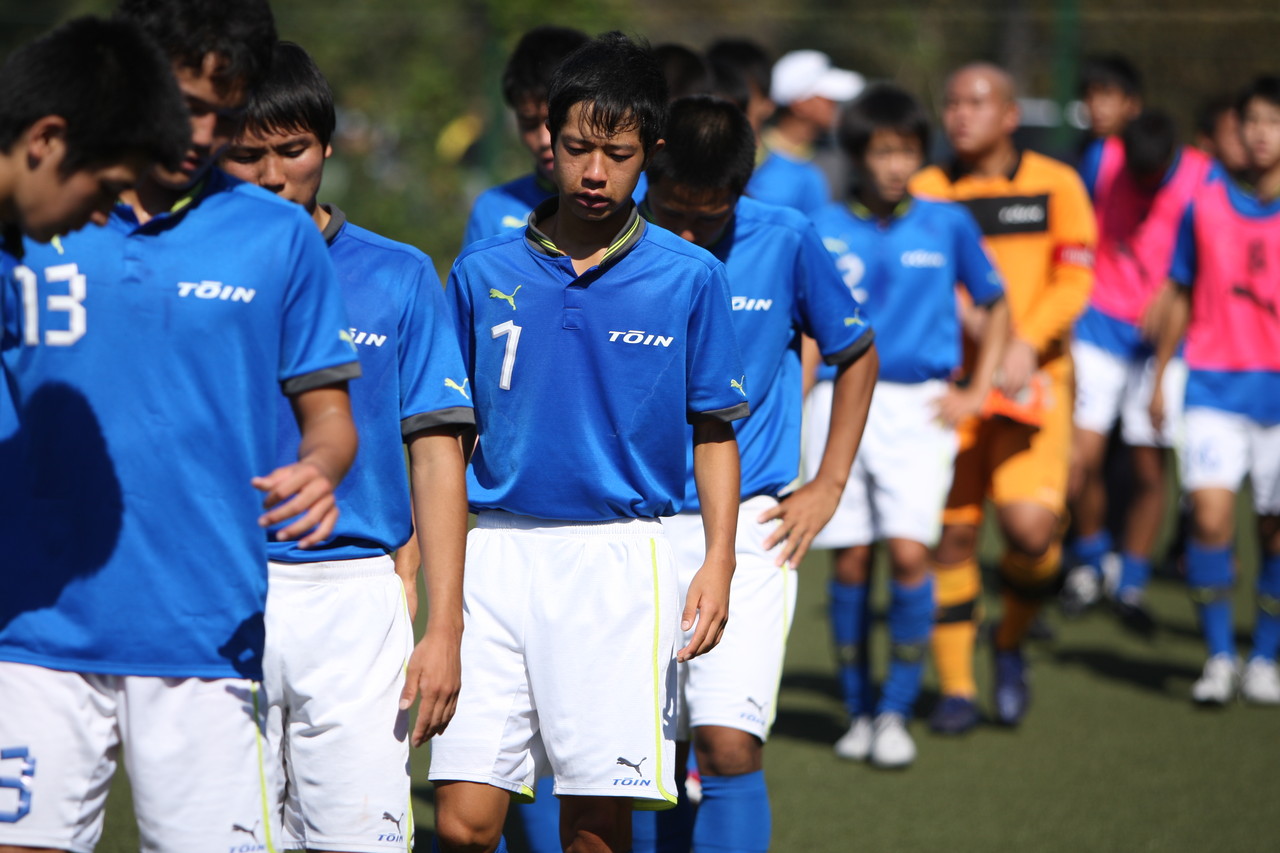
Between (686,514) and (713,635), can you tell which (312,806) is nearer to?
(713,635)

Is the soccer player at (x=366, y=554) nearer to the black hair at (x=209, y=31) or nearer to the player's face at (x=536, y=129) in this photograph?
the black hair at (x=209, y=31)

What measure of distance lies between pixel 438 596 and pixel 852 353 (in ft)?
5.43

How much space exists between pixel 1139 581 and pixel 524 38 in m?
4.77

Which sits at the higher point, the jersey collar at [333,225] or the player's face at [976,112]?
the player's face at [976,112]

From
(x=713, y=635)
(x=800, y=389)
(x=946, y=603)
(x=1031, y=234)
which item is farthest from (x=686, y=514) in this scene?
(x=1031, y=234)

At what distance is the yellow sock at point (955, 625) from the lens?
243 inches

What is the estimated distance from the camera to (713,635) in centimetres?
331

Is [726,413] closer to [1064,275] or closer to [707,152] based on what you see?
[707,152]

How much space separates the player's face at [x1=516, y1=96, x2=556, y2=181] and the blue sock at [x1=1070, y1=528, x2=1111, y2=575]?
469 cm

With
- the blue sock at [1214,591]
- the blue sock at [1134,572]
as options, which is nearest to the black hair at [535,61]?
the blue sock at [1214,591]

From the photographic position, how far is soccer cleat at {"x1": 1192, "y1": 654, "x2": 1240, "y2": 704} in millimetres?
6398

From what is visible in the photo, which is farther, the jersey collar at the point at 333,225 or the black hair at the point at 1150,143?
the black hair at the point at 1150,143

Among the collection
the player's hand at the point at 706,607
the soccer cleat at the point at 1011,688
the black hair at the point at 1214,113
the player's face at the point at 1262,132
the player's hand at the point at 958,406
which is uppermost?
the black hair at the point at 1214,113

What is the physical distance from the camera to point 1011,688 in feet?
20.3
